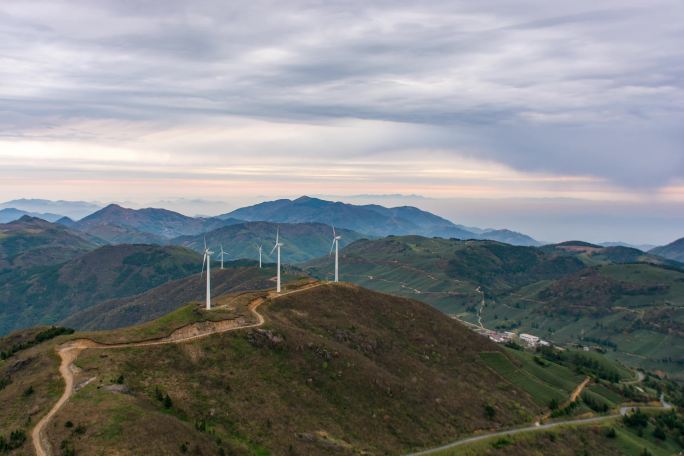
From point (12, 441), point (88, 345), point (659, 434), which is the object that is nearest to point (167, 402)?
point (12, 441)

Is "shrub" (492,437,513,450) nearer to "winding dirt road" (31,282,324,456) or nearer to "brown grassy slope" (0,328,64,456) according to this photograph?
"winding dirt road" (31,282,324,456)

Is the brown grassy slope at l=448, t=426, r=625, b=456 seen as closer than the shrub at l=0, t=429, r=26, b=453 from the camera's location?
No

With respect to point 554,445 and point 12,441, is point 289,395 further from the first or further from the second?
point 554,445

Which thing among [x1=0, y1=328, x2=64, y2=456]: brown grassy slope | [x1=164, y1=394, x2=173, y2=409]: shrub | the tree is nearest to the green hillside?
[x1=164, y1=394, x2=173, y2=409]: shrub

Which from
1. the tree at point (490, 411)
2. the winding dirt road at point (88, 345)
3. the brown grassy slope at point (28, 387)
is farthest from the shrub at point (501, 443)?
the brown grassy slope at point (28, 387)

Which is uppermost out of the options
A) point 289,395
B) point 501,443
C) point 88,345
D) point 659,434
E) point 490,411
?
point 88,345

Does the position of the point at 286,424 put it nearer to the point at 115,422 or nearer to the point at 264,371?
the point at 264,371
